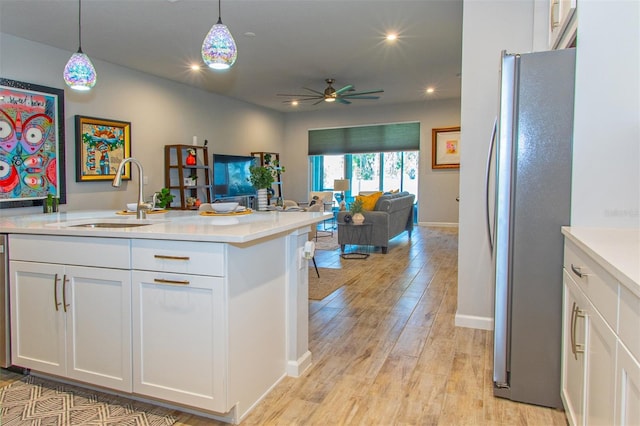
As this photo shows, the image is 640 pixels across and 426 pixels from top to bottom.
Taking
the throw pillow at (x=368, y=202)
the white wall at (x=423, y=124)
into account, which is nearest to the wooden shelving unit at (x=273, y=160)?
the white wall at (x=423, y=124)

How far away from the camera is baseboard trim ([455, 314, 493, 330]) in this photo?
320 cm

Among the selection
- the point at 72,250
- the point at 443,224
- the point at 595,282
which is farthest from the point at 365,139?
the point at 595,282

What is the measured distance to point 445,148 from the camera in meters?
9.30

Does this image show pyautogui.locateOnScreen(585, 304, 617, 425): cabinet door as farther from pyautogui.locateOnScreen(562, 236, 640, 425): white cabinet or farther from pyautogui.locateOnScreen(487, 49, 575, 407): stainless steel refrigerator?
pyautogui.locateOnScreen(487, 49, 575, 407): stainless steel refrigerator

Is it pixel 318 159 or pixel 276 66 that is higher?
pixel 276 66

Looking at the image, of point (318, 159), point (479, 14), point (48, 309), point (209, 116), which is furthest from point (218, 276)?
point (318, 159)

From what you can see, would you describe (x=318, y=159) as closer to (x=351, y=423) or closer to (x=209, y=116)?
(x=209, y=116)

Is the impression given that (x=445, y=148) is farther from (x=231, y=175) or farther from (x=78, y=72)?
(x=78, y=72)

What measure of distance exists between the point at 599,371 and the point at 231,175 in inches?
298

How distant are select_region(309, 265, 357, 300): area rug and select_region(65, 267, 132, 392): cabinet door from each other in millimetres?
2171

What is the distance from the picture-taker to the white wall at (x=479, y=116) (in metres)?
3.09

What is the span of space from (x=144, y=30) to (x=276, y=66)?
6.64ft

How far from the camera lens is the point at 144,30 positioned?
4551 mm

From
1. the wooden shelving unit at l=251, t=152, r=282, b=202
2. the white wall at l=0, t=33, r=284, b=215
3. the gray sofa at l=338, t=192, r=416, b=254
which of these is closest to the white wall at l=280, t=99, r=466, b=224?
the wooden shelving unit at l=251, t=152, r=282, b=202
